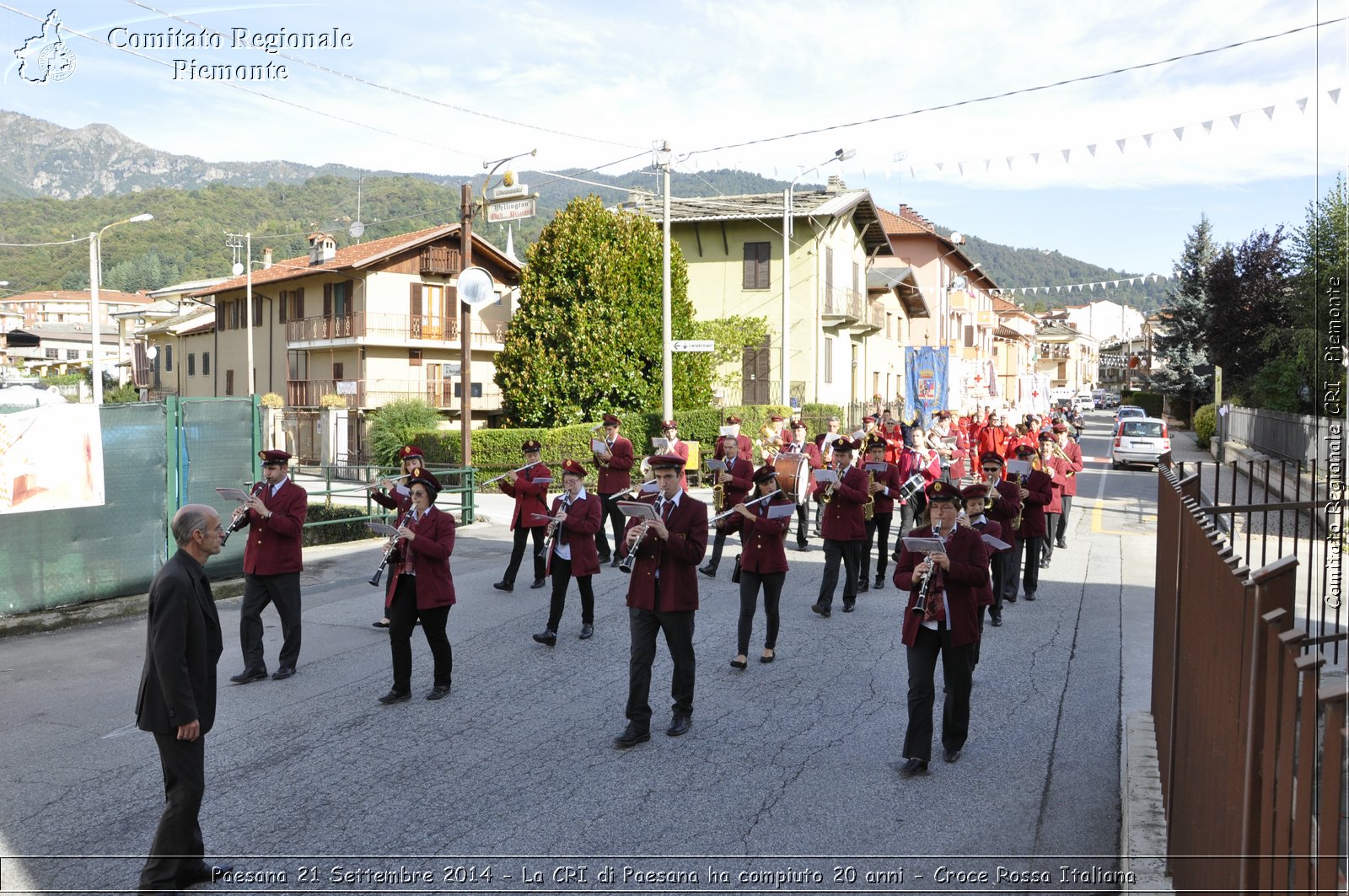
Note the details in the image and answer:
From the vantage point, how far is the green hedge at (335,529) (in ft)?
62.7

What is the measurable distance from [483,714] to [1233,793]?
18.7ft

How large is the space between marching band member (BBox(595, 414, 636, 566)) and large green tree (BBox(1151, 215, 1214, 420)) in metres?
45.8

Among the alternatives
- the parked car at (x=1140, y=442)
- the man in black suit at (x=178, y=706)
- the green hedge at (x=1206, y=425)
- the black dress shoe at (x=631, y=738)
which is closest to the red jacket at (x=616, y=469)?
the black dress shoe at (x=631, y=738)

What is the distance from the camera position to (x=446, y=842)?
5520mm

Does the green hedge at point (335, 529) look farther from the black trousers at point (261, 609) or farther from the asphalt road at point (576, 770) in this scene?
the black trousers at point (261, 609)

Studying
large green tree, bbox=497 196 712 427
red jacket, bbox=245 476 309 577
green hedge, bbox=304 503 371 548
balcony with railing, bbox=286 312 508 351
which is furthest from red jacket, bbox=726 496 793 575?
balcony with railing, bbox=286 312 508 351

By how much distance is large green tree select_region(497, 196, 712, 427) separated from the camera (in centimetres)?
2830

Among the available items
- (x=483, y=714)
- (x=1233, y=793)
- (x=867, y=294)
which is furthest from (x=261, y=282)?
(x=1233, y=793)

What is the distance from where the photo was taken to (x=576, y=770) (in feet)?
21.6

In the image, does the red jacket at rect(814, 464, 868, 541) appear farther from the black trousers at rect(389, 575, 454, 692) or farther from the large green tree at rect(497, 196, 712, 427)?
the large green tree at rect(497, 196, 712, 427)

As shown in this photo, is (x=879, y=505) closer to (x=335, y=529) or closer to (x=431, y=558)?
(x=431, y=558)

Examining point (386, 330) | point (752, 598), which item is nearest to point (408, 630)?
point (752, 598)

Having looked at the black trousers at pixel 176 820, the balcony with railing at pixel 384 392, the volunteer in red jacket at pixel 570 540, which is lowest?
the black trousers at pixel 176 820

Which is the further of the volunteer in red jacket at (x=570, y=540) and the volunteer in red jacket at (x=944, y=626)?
the volunteer in red jacket at (x=570, y=540)
